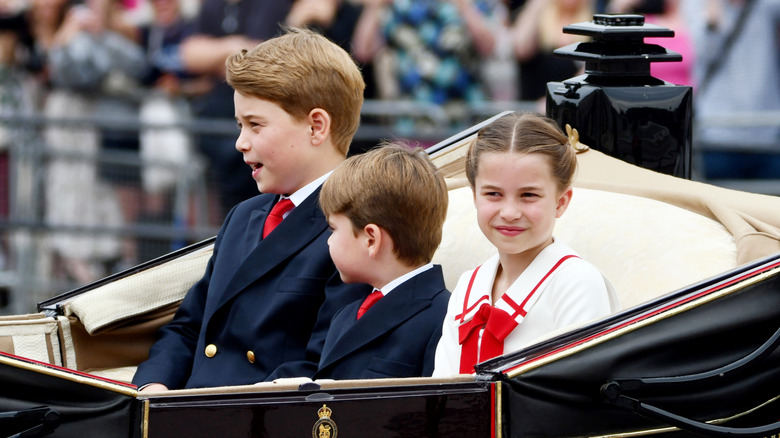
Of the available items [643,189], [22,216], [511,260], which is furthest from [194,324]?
[22,216]

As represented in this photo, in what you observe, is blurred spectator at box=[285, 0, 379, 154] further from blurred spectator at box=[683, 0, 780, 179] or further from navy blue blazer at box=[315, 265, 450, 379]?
navy blue blazer at box=[315, 265, 450, 379]

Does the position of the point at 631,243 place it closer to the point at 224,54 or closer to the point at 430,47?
the point at 430,47

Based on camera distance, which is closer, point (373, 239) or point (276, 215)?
point (373, 239)

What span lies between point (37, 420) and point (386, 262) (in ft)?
2.81

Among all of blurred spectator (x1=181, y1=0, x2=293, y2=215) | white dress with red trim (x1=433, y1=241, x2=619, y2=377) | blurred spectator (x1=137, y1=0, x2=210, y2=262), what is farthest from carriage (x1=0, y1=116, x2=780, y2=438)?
blurred spectator (x1=137, y1=0, x2=210, y2=262)

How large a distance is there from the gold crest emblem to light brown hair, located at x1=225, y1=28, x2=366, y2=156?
96 cm

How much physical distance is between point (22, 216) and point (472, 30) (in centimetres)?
264

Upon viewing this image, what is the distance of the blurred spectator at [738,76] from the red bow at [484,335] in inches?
159

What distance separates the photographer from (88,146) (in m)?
6.97

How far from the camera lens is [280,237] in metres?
2.98

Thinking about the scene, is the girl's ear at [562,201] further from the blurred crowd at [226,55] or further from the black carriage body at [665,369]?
the blurred crowd at [226,55]

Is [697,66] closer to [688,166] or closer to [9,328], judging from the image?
[688,166]

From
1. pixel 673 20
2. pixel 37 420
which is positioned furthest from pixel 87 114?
pixel 37 420

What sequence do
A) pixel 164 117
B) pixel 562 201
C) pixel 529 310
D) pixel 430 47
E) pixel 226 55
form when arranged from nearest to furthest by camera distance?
pixel 529 310 < pixel 562 201 < pixel 430 47 < pixel 226 55 < pixel 164 117
